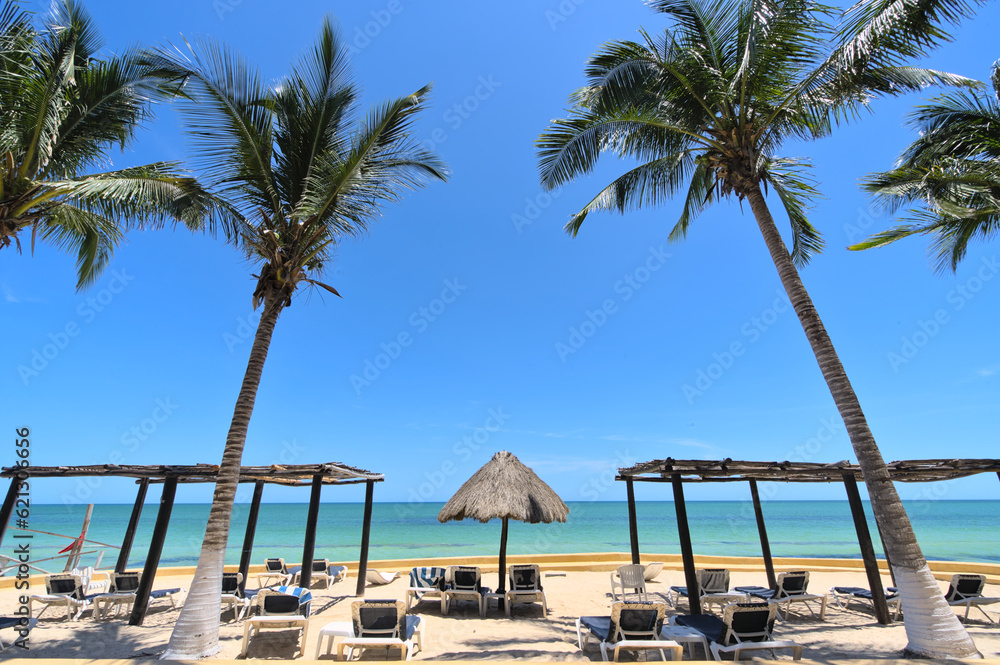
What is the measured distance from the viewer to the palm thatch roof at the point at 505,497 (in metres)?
9.19

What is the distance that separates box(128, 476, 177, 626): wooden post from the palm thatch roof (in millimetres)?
4545

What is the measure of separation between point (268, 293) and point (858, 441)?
7464 millimetres

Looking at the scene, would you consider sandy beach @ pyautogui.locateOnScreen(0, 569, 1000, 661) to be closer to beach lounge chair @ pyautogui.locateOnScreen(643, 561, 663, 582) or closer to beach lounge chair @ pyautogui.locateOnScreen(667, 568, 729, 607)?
beach lounge chair @ pyautogui.locateOnScreen(667, 568, 729, 607)

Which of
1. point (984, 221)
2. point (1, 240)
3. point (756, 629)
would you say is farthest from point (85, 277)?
point (984, 221)

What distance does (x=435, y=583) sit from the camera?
9.28 m

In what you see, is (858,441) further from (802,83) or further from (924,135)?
(924,135)

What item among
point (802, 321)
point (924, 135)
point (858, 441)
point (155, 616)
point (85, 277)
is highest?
point (924, 135)

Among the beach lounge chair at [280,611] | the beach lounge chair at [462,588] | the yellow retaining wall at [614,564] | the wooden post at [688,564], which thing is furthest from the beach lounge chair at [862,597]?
the beach lounge chair at [280,611]

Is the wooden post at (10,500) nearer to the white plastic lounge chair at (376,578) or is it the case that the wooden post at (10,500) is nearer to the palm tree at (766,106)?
the white plastic lounge chair at (376,578)

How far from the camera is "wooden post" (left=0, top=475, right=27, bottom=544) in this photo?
7969 mm

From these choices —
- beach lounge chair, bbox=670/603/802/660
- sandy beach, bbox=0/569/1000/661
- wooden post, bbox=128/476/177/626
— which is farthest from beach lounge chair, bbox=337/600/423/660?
beach lounge chair, bbox=670/603/802/660

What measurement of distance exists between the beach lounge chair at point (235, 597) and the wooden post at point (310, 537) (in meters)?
0.91

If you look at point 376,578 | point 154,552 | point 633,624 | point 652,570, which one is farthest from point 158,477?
point 652,570

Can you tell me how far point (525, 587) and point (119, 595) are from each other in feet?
22.4
